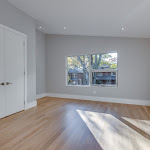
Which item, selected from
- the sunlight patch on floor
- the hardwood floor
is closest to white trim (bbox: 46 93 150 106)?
the hardwood floor

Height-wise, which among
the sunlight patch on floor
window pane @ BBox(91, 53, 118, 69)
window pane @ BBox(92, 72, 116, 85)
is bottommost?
the sunlight patch on floor

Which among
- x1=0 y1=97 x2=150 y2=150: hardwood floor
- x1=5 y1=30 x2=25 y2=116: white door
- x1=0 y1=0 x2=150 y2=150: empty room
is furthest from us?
x1=5 y1=30 x2=25 y2=116: white door

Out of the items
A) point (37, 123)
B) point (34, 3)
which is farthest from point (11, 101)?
point (34, 3)

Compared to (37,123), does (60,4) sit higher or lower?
higher

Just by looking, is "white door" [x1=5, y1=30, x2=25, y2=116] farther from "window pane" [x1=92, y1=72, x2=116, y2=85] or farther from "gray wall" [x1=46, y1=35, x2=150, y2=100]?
"window pane" [x1=92, y1=72, x2=116, y2=85]

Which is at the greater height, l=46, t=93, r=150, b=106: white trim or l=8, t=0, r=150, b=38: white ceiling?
l=8, t=0, r=150, b=38: white ceiling

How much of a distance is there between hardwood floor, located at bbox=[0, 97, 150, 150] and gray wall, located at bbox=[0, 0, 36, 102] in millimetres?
1200

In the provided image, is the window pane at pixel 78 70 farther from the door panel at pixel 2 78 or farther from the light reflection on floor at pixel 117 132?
the door panel at pixel 2 78

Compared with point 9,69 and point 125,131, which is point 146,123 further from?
point 9,69

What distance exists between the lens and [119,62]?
4785 millimetres

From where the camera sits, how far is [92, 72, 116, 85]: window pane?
16.4ft

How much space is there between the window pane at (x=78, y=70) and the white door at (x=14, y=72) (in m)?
2.53

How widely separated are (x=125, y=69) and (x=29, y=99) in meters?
3.85

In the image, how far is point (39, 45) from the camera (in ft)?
18.8
